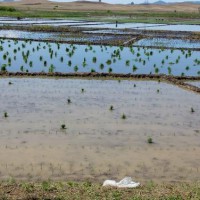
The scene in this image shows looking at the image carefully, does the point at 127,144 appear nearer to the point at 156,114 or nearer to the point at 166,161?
the point at 166,161

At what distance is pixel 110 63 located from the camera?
69.9ft

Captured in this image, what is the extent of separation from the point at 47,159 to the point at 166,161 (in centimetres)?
259

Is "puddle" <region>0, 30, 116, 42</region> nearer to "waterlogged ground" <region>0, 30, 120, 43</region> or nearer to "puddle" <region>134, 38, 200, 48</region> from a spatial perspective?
"waterlogged ground" <region>0, 30, 120, 43</region>

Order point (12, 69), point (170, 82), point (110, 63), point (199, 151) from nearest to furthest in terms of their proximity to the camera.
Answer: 1. point (199, 151)
2. point (170, 82)
3. point (12, 69)
4. point (110, 63)

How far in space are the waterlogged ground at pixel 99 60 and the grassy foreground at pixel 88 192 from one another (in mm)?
11755

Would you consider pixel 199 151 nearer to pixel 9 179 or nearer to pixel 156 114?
pixel 156 114

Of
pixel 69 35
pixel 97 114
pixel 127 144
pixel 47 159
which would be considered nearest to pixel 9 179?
pixel 47 159

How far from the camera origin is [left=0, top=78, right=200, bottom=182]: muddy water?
8.54m

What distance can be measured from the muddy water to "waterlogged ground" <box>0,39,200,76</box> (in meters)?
3.32

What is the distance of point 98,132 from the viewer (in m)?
10.9

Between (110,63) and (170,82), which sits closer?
(170,82)

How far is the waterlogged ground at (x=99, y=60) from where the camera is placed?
19781 millimetres

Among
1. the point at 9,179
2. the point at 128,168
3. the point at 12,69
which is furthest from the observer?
the point at 12,69

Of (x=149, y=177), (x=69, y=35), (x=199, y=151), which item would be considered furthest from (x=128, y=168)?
(x=69, y=35)
